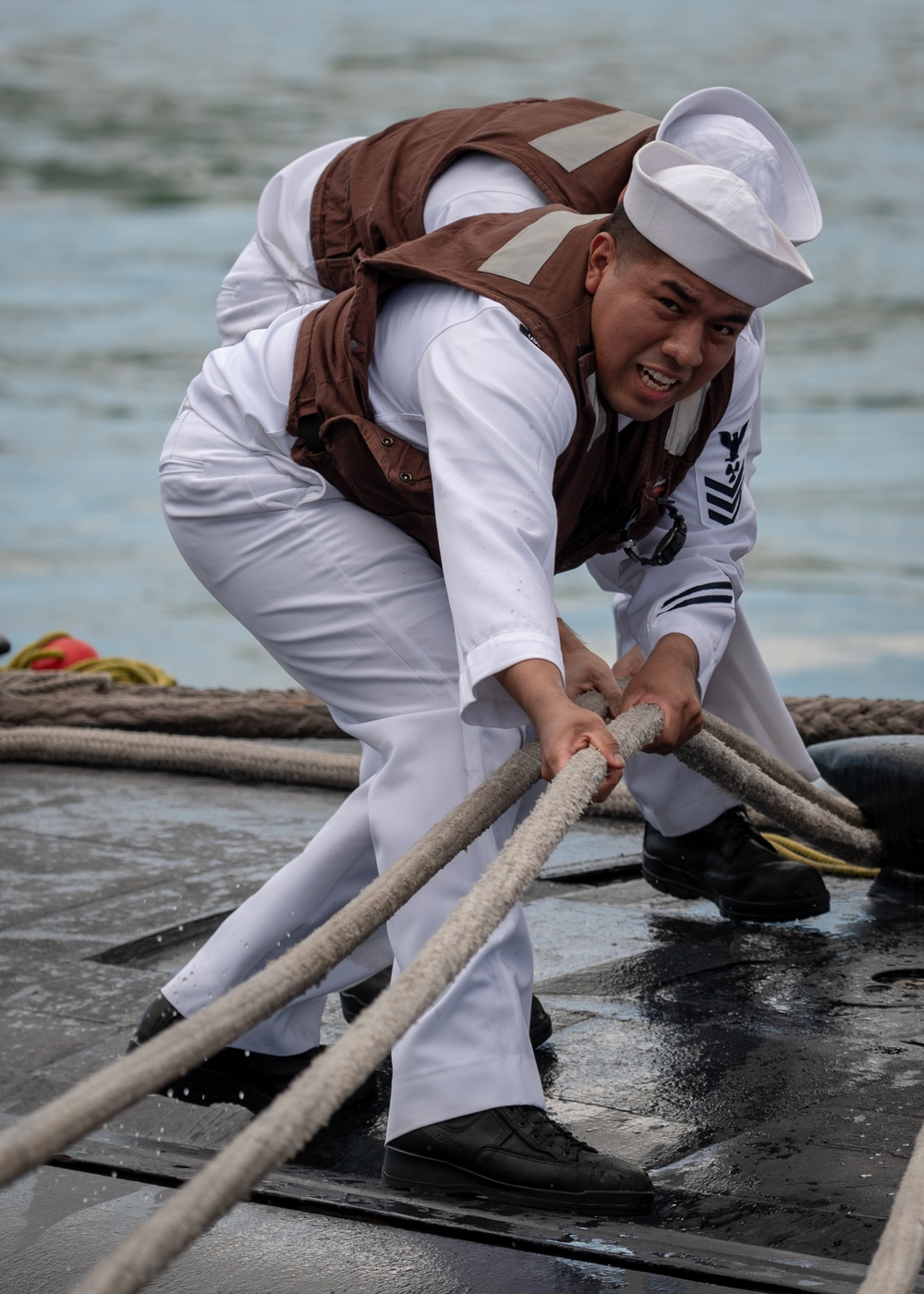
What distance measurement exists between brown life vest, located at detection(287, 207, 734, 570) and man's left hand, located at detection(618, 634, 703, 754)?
149 mm

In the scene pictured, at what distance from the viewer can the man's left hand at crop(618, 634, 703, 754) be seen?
169 centimetres

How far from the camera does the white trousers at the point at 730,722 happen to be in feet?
7.69

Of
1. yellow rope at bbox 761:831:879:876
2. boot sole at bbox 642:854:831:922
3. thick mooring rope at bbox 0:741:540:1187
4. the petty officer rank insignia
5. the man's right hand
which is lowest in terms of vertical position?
yellow rope at bbox 761:831:879:876

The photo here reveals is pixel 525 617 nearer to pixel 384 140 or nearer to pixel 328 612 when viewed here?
pixel 328 612

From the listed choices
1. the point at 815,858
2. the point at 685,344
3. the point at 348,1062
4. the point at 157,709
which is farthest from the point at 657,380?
the point at 157,709

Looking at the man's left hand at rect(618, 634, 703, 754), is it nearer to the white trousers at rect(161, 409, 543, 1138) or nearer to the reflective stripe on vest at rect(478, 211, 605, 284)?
the white trousers at rect(161, 409, 543, 1138)

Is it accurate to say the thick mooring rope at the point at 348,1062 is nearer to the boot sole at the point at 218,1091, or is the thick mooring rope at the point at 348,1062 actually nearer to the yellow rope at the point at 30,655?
the boot sole at the point at 218,1091

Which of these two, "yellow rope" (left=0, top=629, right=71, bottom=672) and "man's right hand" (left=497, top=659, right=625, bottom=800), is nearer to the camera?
"man's right hand" (left=497, top=659, right=625, bottom=800)

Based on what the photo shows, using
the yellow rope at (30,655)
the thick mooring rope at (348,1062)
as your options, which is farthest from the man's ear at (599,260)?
the yellow rope at (30,655)

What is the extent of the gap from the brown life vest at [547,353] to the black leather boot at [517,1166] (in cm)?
59

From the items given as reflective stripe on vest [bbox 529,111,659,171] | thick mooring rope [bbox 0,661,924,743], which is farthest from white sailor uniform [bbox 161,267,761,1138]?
thick mooring rope [bbox 0,661,924,743]

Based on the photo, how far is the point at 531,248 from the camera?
64.3 inches

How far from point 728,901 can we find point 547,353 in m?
1.02

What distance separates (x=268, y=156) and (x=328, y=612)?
1457 cm
